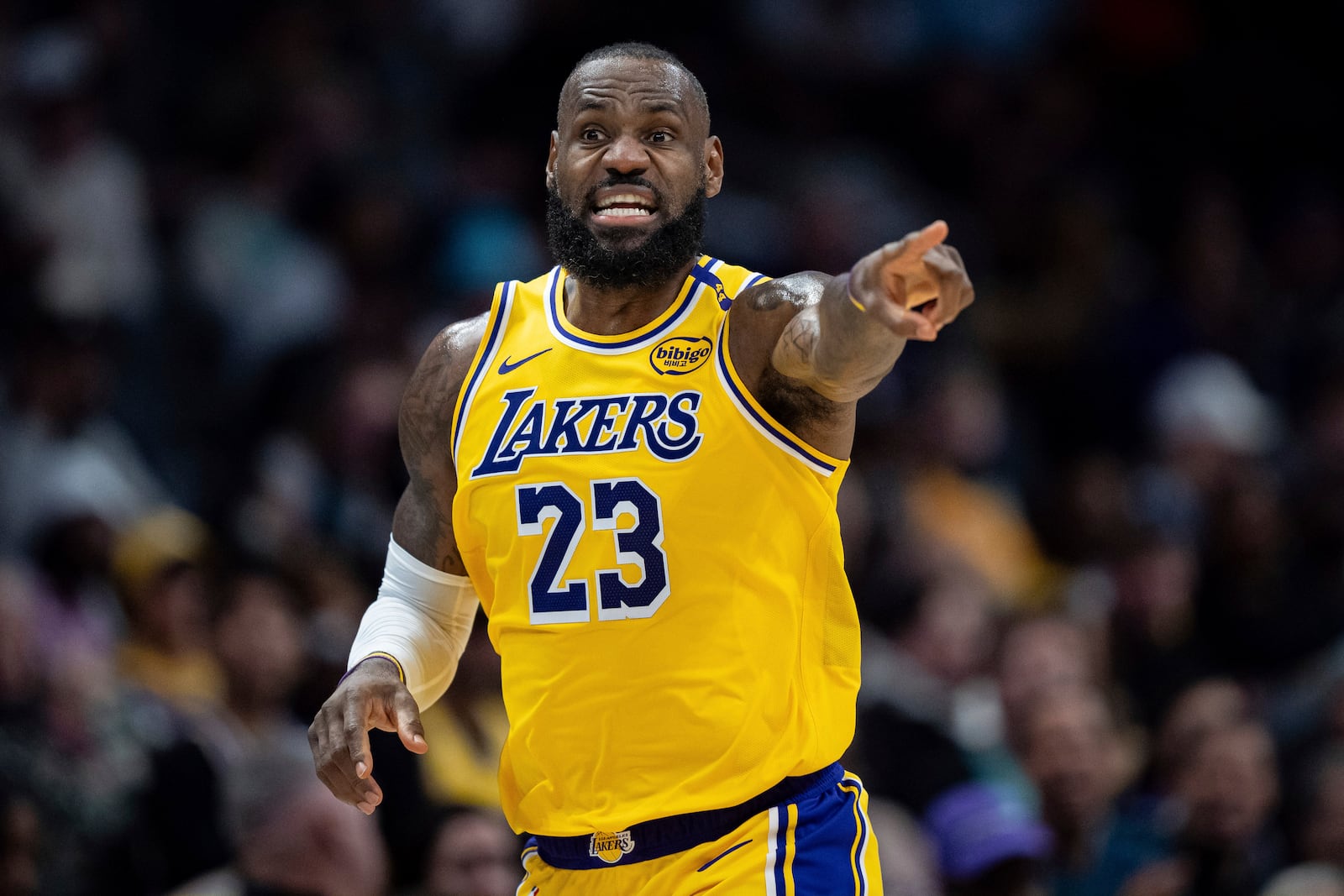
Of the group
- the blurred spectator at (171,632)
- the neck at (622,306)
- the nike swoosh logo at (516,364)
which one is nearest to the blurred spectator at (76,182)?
the blurred spectator at (171,632)

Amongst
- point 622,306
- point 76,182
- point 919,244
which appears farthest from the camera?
point 76,182

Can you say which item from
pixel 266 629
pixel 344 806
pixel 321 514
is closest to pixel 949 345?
pixel 321 514

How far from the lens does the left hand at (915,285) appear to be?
3.85 meters

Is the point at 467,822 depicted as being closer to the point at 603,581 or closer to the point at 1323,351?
the point at 603,581

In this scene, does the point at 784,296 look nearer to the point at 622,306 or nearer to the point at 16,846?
the point at 622,306

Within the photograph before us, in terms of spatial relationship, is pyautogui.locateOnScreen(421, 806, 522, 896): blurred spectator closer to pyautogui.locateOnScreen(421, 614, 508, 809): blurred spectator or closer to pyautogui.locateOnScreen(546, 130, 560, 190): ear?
pyautogui.locateOnScreen(421, 614, 508, 809): blurred spectator

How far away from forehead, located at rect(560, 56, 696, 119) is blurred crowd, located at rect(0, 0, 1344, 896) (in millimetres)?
2715

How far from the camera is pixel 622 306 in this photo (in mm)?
4738

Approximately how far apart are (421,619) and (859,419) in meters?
6.15

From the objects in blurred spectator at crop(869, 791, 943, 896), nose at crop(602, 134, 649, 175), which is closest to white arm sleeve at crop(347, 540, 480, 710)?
nose at crop(602, 134, 649, 175)

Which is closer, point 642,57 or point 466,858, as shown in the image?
point 642,57

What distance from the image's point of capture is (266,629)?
771cm

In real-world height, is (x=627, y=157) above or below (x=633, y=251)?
above

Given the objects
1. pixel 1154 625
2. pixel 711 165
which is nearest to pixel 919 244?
pixel 711 165
